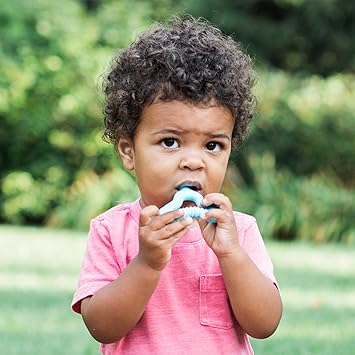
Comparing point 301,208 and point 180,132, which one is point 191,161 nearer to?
point 180,132

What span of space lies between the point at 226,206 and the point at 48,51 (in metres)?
12.2

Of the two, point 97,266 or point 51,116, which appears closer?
point 97,266

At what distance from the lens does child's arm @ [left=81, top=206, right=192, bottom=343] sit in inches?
107

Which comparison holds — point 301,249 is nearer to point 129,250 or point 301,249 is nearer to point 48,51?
point 48,51

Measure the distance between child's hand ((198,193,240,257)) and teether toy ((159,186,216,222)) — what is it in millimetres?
21

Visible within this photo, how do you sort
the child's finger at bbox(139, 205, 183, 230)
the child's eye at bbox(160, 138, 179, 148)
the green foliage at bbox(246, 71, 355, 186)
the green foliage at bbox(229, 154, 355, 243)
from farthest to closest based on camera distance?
the green foliage at bbox(246, 71, 355, 186) < the green foliage at bbox(229, 154, 355, 243) < the child's eye at bbox(160, 138, 179, 148) < the child's finger at bbox(139, 205, 183, 230)

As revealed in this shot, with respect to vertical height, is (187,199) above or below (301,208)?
below

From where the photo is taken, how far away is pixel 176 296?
3045 millimetres

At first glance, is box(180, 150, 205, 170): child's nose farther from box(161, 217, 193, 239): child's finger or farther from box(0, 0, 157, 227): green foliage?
box(0, 0, 157, 227): green foliage

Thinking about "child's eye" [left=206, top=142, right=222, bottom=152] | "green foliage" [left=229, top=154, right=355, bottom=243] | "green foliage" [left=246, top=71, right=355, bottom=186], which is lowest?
"child's eye" [left=206, top=142, right=222, bottom=152]

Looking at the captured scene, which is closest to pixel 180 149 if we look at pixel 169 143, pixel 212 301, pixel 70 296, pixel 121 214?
pixel 169 143

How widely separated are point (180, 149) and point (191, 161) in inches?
2.6

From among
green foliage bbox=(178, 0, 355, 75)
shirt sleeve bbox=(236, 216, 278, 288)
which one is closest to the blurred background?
green foliage bbox=(178, 0, 355, 75)

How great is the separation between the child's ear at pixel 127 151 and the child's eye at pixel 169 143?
23 cm
